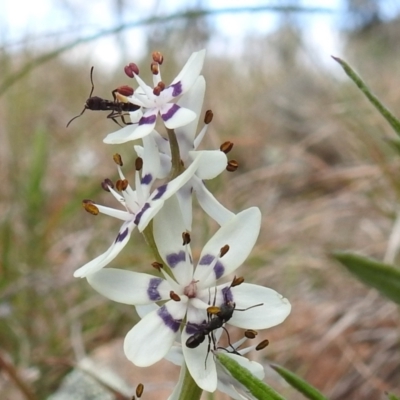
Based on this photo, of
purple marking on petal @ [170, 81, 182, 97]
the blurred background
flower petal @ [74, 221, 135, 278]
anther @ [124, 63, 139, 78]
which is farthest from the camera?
the blurred background

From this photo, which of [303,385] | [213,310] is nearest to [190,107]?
[213,310]

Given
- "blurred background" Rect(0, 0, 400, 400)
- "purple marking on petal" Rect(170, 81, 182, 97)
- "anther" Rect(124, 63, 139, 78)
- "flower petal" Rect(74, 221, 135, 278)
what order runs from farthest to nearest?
"blurred background" Rect(0, 0, 400, 400)
"anther" Rect(124, 63, 139, 78)
"purple marking on petal" Rect(170, 81, 182, 97)
"flower petal" Rect(74, 221, 135, 278)

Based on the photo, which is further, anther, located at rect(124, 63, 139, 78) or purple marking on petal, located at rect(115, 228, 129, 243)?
anther, located at rect(124, 63, 139, 78)

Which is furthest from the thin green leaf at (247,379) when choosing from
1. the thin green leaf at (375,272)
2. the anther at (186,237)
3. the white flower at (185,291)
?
the thin green leaf at (375,272)

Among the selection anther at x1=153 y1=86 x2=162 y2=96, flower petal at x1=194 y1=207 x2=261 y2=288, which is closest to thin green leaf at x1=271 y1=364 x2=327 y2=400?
flower petal at x1=194 y1=207 x2=261 y2=288

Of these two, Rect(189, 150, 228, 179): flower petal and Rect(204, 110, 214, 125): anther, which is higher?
Rect(204, 110, 214, 125): anther

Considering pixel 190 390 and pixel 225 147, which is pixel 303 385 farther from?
pixel 225 147

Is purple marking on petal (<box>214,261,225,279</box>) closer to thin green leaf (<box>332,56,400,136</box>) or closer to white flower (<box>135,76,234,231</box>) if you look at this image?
white flower (<box>135,76,234,231</box>)
